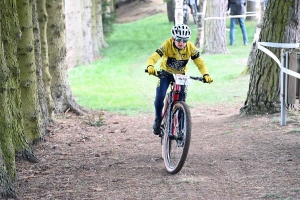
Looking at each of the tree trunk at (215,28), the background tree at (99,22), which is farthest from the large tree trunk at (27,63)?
the background tree at (99,22)

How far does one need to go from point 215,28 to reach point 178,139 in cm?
1670

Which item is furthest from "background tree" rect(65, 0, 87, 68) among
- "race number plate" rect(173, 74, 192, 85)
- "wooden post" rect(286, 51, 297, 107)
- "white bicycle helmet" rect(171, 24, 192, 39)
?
"race number plate" rect(173, 74, 192, 85)

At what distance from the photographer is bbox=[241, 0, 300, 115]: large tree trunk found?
10492 mm

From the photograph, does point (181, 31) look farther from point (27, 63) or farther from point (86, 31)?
point (86, 31)

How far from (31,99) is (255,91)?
392cm

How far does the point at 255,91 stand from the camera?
10.8 m

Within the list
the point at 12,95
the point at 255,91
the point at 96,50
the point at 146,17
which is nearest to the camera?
the point at 12,95

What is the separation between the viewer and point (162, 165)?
8023 mm

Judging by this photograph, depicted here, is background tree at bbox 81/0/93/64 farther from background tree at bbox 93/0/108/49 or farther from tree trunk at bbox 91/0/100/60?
background tree at bbox 93/0/108/49

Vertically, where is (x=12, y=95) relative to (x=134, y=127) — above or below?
above

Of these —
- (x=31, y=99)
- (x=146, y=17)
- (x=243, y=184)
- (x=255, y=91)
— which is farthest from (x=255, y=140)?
(x=146, y=17)

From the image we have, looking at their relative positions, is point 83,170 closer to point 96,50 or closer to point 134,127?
point 134,127

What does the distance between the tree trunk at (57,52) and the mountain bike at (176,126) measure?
4.76 m

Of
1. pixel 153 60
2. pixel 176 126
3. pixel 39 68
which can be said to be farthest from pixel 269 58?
pixel 39 68
